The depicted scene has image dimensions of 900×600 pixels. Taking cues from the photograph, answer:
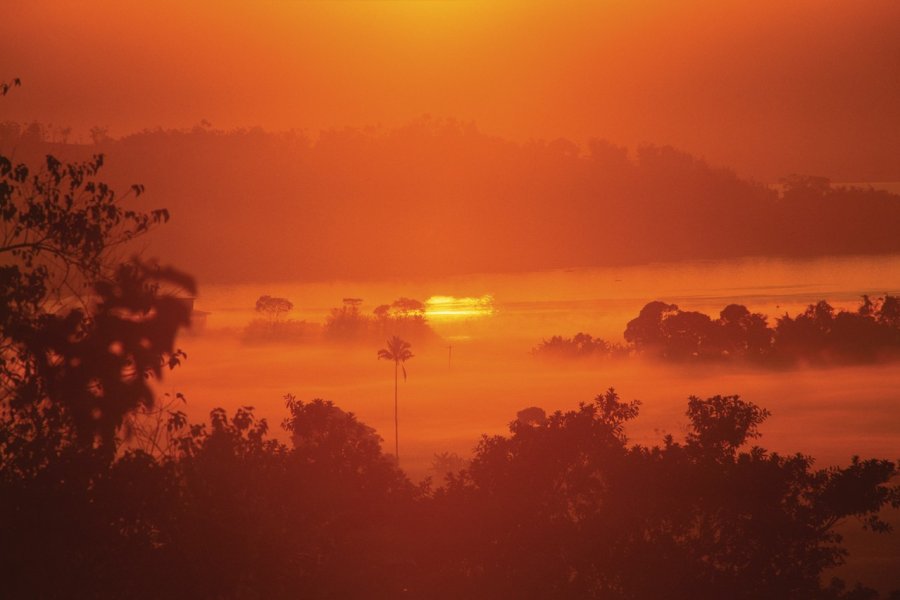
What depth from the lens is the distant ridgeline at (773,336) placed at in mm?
72500

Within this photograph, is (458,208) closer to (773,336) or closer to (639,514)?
(773,336)

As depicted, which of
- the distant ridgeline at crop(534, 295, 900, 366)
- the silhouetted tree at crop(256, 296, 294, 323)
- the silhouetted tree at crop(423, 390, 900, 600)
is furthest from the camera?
the silhouetted tree at crop(256, 296, 294, 323)

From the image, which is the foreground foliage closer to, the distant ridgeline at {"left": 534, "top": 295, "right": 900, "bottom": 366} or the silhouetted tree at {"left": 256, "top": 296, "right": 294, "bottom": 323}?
the distant ridgeline at {"left": 534, "top": 295, "right": 900, "bottom": 366}

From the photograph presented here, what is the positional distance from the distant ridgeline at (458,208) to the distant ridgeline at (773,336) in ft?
177

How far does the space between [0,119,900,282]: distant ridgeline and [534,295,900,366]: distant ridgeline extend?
5410cm

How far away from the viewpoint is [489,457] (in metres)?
18.7

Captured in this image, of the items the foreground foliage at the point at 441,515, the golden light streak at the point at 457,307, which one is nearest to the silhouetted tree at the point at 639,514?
the foreground foliage at the point at 441,515

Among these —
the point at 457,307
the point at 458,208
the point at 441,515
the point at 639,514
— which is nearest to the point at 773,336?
the point at 457,307

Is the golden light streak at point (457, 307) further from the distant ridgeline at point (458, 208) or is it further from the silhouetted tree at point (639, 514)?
the silhouetted tree at point (639, 514)

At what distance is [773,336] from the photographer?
2894 inches

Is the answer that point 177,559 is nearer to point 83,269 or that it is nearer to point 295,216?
point 83,269

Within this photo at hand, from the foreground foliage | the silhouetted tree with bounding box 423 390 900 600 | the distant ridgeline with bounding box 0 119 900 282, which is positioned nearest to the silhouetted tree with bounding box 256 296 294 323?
the distant ridgeline with bounding box 0 119 900 282

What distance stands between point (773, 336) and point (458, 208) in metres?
96.5

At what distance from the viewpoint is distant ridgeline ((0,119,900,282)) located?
130 metres
